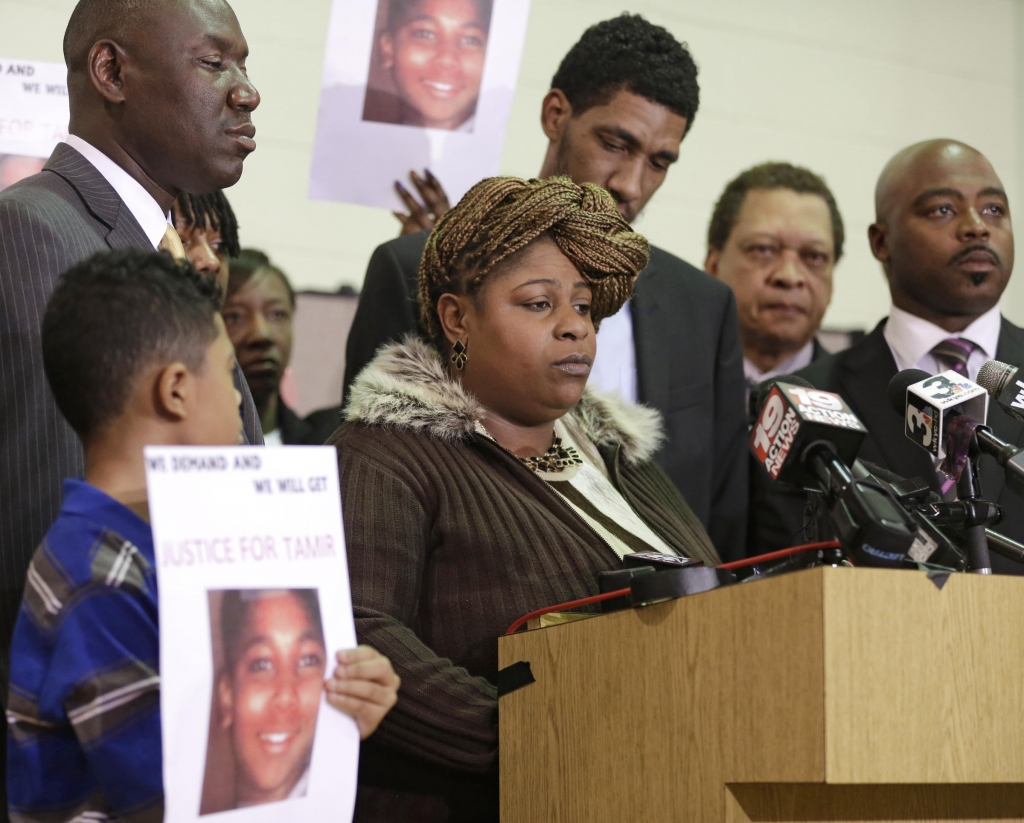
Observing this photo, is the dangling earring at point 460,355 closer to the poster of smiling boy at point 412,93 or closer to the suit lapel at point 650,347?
the suit lapel at point 650,347

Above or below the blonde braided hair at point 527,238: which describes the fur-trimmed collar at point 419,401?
below

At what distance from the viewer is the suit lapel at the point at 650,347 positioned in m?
3.28

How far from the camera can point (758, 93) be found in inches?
238

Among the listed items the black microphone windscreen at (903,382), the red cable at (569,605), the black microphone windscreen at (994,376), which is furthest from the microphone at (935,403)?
the red cable at (569,605)

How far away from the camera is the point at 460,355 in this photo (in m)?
2.64

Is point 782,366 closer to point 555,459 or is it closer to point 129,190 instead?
point 555,459

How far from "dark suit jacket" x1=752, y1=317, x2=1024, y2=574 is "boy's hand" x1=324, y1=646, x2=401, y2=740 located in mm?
1686

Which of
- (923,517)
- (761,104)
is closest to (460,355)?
(923,517)

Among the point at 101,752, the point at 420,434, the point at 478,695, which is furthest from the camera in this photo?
the point at 420,434

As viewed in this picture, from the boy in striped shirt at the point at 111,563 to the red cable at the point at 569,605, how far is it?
1.61 feet

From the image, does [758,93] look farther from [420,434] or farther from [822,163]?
[420,434]

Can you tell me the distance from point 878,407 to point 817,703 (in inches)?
74.2

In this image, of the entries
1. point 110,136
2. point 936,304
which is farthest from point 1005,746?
point 936,304

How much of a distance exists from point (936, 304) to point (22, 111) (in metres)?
2.37
